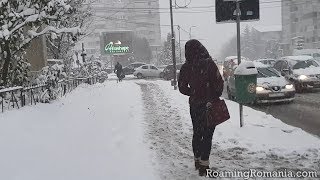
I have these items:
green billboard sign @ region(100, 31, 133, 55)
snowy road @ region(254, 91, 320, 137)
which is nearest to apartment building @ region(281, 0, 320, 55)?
green billboard sign @ region(100, 31, 133, 55)

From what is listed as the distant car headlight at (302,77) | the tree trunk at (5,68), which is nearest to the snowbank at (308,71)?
the distant car headlight at (302,77)

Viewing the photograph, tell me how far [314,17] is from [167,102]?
274 ft

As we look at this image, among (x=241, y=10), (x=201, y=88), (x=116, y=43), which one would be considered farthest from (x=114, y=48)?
(x=201, y=88)

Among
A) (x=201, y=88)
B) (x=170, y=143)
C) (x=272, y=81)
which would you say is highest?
(x=201, y=88)

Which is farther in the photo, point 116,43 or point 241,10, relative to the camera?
point 116,43

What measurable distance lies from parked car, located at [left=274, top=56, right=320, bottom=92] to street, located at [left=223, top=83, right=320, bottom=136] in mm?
1704

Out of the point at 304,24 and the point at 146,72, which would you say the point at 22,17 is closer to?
the point at 146,72

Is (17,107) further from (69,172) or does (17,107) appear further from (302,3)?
(302,3)

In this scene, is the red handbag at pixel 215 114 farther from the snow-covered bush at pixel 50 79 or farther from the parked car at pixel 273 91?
the parked car at pixel 273 91

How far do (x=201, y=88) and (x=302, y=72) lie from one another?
14247 millimetres

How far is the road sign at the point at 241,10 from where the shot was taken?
1016 cm

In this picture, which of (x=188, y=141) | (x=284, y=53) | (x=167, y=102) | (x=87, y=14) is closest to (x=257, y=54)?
(x=284, y=53)

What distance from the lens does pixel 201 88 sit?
6.12 m

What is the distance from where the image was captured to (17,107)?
10484 millimetres
